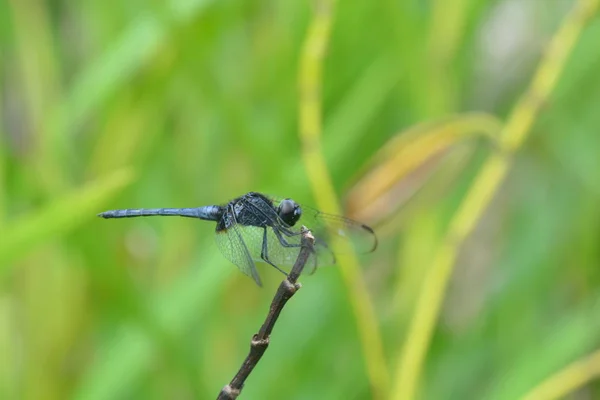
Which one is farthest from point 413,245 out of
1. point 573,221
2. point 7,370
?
point 7,370

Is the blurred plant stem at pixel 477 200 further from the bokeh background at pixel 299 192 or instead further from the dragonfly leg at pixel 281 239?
the dragonfly leg at pixel 281 239

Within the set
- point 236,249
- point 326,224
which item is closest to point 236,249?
point 236,249

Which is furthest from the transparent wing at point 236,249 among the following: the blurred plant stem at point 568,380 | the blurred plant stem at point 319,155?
the blurred plant stem at point 568,380

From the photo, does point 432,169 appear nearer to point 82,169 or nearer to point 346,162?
point 346,162

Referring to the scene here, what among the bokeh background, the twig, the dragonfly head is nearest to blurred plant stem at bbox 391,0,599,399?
the bokeh background

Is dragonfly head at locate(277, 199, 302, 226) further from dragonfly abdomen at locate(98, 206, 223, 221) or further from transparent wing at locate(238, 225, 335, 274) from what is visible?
dragonfly abdomen at locate(98, 206, 223, 221)

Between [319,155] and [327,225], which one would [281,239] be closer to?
[327,225]

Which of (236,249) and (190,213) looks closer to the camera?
(236,249)
